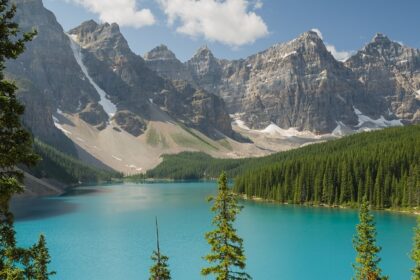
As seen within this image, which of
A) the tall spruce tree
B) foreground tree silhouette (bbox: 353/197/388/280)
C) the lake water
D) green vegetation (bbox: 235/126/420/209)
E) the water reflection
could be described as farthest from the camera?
green vegetation (bbox: 235/126/420/209)

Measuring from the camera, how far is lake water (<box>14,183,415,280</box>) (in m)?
59.7

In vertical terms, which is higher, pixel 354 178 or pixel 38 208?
pixel 354 178

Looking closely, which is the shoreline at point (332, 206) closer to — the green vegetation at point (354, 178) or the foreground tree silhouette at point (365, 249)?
the green vegetation at point (354, 178)

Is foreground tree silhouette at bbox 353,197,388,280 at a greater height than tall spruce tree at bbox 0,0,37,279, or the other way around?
tall spruce tree at bbox 0,0,37,279

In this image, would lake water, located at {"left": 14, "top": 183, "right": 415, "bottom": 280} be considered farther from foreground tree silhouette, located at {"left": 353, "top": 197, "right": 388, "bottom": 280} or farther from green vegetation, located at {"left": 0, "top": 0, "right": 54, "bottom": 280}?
green vegetation, located at {"left": 0, "top": 0, "right": 54, "bottom": 280}

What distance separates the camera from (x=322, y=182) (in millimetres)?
132875

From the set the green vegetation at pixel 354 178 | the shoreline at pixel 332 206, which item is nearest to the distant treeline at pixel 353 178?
the green vegetation at pixel 354 178

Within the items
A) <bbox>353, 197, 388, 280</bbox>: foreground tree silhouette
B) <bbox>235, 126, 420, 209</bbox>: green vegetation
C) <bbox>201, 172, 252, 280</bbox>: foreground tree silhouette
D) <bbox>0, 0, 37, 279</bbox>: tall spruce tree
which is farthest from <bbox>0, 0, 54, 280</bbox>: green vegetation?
<bbox>235, 126, 420, 209</bbox>: green vegetation

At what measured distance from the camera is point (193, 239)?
79.1 metres

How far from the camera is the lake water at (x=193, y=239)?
59.7m

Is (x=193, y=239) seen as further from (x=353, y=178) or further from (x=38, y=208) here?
(x=38, y=208)

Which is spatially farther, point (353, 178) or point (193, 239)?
point (353, 178)

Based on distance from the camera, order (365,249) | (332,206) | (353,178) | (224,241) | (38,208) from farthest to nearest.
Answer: (38,208) → (353,178) → (332,206) → (365,249) → (224,241)

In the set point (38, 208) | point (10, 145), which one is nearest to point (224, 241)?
point (10, 145)
